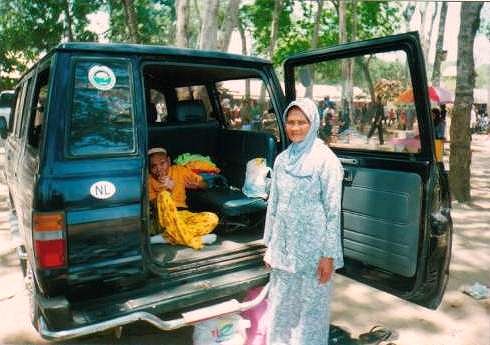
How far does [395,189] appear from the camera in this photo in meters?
3.10

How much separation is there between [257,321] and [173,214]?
1031 millimetres

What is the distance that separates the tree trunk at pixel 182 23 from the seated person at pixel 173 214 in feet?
16.6

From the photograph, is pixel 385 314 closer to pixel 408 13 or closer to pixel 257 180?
pixel 257 180

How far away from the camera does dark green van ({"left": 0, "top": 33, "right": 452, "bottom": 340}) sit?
2.54 m

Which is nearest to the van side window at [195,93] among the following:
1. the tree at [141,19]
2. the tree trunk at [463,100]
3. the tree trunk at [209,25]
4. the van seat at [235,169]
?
the van seat at [235,169]

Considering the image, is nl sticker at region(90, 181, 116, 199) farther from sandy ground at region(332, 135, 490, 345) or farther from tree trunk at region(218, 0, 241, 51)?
tree trunk at region(218, 0, 241, 51)

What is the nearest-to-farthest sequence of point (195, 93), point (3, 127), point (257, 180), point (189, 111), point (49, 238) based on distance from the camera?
1. point (49, 238)
2. point (257, 180)
3. point (189, 111)
4. point (3, 127)
5. point (195, 93)

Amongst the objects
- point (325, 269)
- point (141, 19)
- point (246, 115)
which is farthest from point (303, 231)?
point (141, 19)

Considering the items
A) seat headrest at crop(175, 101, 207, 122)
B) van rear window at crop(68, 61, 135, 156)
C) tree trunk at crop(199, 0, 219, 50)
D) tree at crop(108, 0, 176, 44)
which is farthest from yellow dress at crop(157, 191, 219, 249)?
tree at crop(108, 0, 176, 44)

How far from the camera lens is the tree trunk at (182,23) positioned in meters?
8.62

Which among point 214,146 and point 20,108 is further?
point 214,146

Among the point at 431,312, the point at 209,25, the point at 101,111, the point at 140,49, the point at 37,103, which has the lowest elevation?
the point at 431,312

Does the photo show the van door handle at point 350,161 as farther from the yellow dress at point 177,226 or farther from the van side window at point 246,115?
the yellow dress at point 177,226

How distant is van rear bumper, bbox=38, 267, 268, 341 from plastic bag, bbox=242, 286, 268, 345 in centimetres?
17
